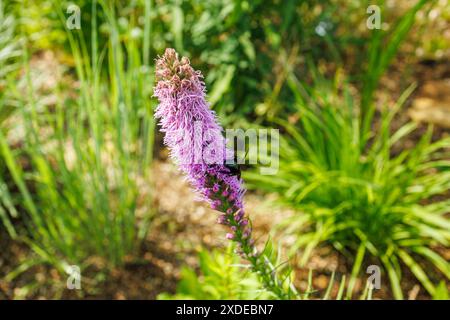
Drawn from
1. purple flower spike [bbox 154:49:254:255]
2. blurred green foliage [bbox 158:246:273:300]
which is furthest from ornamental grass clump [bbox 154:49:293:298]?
blurred green foliage [bbox 158:246:273:300]

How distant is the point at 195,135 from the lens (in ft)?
4.20

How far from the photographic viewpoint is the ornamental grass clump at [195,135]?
49.2 inches

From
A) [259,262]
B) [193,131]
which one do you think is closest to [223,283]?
[259,262]

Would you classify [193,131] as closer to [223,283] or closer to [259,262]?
[259,262]

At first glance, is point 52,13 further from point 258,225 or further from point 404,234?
point 404,234

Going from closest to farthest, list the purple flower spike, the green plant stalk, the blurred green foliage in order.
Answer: the purple flower spike < the green plant stalk < the blurred green foliage

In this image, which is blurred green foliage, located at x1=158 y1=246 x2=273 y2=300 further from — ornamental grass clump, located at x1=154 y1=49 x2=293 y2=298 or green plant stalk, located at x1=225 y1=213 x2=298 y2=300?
ornamental grass clump, located at x1=154 y1=49 x2=293 y2=298

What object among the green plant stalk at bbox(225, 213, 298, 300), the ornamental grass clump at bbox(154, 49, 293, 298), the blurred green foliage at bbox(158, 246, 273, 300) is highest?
the ornamental grass clump at bbox(154, 49, 293, 298)

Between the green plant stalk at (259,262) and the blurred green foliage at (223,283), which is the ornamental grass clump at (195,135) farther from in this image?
the blurred green foliage at (223,283)

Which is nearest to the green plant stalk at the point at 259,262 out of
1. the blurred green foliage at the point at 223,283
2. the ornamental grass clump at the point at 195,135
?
the ornamental grass clump at the point at 195,135

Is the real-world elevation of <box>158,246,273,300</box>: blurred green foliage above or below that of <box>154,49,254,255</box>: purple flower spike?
below

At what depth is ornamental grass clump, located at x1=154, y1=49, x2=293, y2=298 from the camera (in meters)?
1.25
